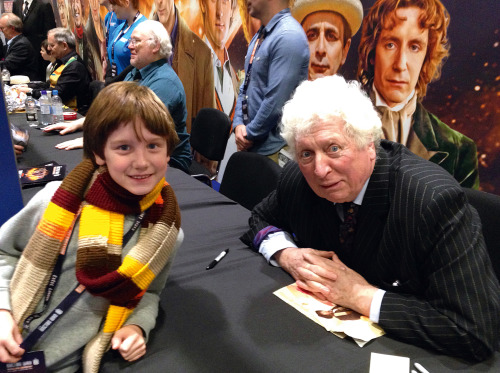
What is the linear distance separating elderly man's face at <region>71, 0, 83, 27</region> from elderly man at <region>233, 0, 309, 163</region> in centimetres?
709

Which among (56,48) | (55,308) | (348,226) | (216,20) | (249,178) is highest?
(216,20)

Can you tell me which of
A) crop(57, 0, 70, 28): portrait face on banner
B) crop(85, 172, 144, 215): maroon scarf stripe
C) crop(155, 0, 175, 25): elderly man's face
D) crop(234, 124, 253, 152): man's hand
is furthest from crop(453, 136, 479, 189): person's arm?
crop(57, 0, 70, 28): portrait face on banner

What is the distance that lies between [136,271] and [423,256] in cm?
76

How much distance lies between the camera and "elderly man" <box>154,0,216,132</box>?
4457 millimetres

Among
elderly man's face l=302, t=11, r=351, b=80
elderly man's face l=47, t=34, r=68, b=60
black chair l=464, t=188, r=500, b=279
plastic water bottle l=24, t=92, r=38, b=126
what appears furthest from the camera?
elderly man's face l=47, t=34, r=68, b=60

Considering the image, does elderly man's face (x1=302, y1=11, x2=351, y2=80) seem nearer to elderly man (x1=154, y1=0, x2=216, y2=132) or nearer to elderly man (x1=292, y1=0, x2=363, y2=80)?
elderly man (x1=292, y1=0, x2=363, y2=80)

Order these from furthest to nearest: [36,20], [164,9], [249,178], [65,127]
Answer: [36,20] → [164,9] → [65,127] → [249,178]

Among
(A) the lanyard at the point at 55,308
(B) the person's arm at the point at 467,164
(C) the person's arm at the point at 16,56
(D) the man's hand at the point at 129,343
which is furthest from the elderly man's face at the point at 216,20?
(C) the person's arm at the point at 16,56

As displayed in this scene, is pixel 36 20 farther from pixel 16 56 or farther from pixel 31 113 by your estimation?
pixel 31 113

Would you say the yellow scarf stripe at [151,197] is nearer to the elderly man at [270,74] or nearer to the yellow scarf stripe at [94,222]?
the yellow scarf stripe at [94,222]

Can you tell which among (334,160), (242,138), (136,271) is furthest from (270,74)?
(136,271)

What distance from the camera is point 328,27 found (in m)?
2.70

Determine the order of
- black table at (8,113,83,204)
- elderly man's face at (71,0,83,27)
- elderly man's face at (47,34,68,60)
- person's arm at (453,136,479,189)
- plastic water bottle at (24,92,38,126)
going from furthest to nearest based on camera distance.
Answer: elderly man's face at (71,0,83,27)
elderly man's face at (47,34,68,60)
plastic water bottle at (24,92,38,126)
black table at (8,113,83,204)
person's arm at (453,136,479,189)

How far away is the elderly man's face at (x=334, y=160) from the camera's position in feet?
3.60
